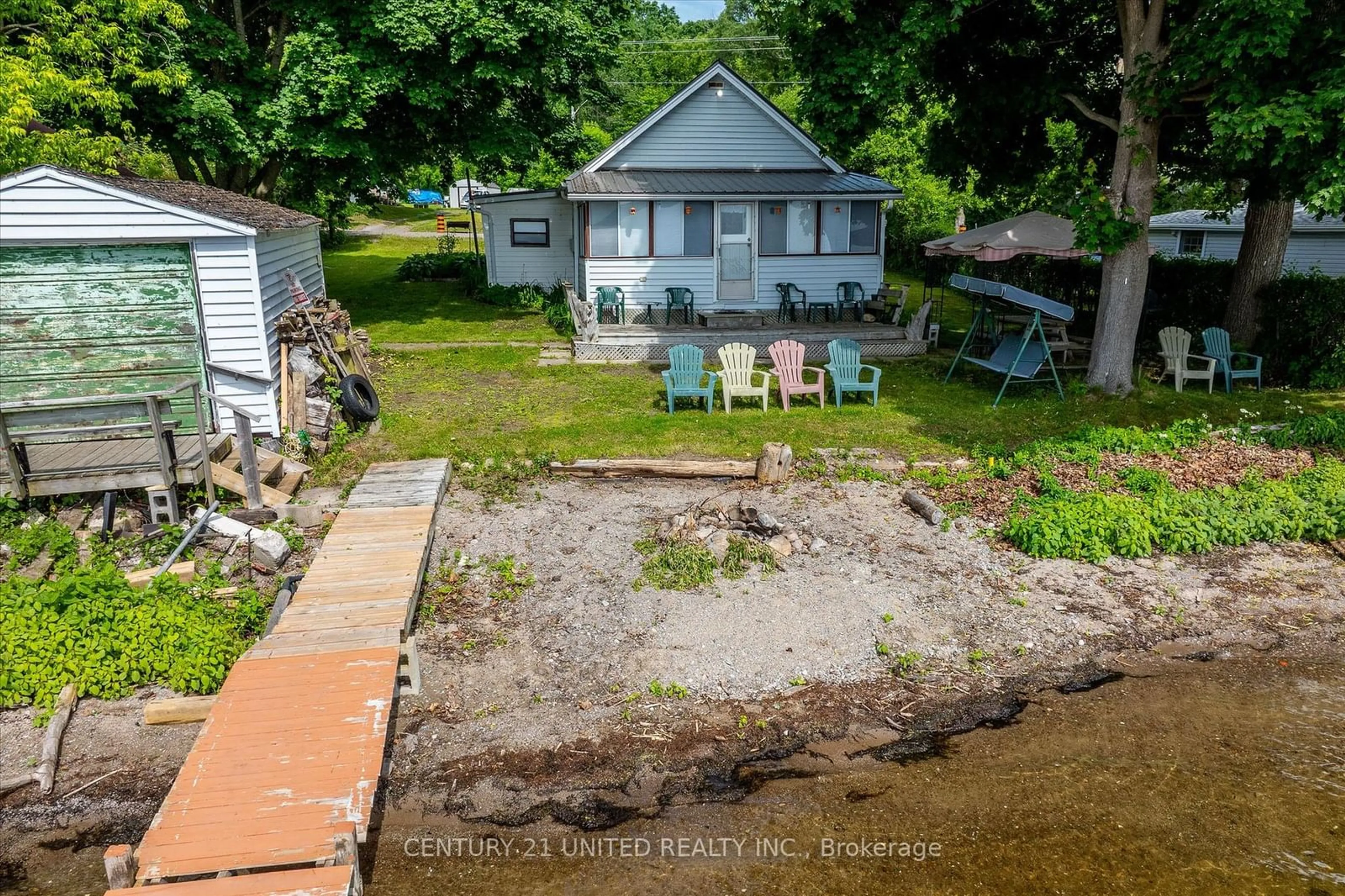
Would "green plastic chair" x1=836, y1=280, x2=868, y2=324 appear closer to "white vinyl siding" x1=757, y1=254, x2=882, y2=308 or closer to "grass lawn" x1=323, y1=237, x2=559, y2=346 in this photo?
"white vinyl siding" x1=757, y1=254, x2=882, y2=308

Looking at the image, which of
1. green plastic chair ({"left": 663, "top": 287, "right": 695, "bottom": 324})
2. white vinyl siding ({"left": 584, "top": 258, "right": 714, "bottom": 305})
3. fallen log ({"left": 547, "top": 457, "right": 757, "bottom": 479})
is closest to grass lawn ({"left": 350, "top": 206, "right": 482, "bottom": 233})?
white vinyl siding ({"left": 584, "top": 258, "right": 714, "bottom": 305})

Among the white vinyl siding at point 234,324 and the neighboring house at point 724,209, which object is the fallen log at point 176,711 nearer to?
the white vinyl siding at point 234,324

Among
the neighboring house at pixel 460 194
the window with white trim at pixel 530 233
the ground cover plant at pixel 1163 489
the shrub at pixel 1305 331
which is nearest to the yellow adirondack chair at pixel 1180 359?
the shrub at pixel 1305 331

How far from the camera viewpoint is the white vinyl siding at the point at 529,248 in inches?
922

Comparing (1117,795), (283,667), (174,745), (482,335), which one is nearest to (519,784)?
(283,667)

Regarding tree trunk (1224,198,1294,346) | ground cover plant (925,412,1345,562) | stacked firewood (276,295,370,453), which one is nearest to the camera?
ground cover plant (925,412,1345,562)

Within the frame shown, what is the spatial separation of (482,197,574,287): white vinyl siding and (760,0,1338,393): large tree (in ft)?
33.4

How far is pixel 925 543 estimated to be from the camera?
9055 mm

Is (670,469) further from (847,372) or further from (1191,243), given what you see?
(1191,243)

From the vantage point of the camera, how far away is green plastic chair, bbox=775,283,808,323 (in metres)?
19.2

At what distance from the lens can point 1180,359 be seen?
14.3 metres

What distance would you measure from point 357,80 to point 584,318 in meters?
6.07

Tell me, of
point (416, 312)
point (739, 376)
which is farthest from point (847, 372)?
point (416, 312)

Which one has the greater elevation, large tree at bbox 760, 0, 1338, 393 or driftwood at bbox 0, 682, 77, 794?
large tree at bbox 760, 0, 1338, 393
